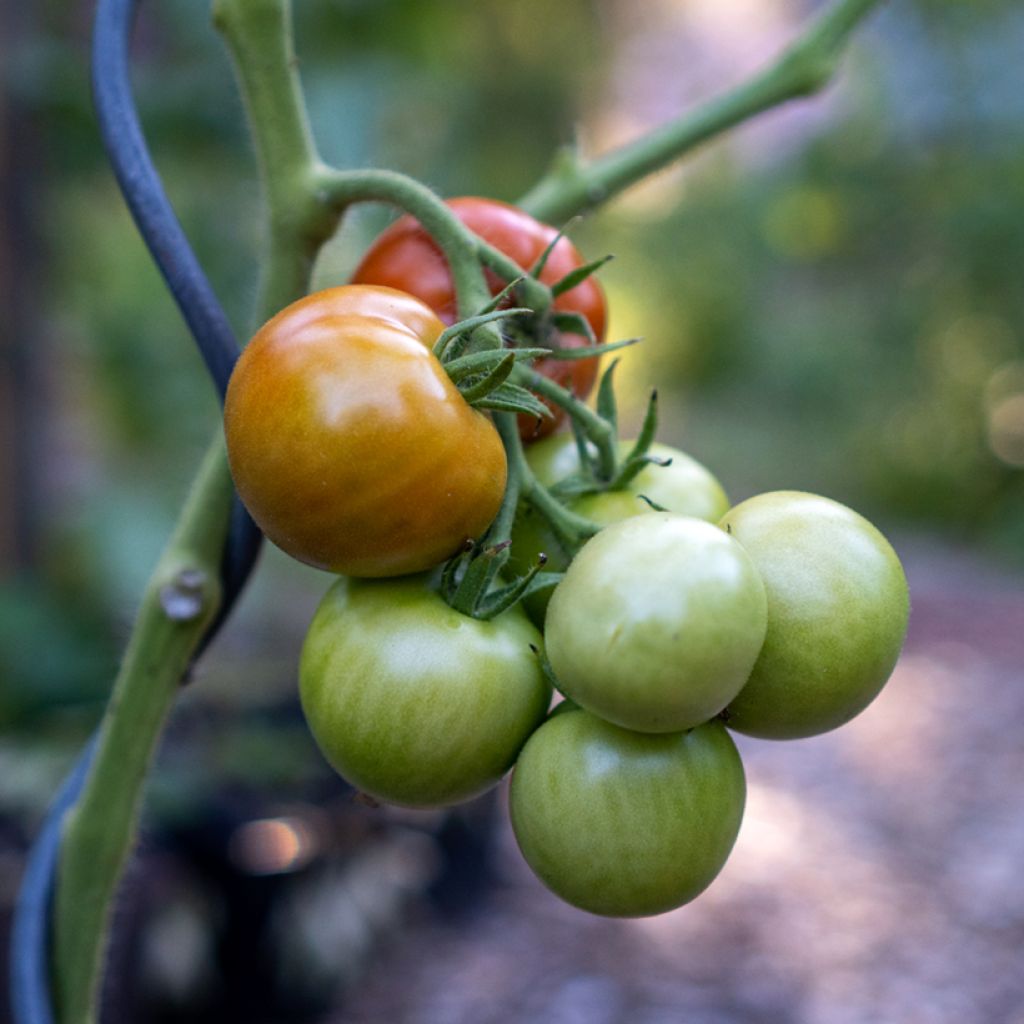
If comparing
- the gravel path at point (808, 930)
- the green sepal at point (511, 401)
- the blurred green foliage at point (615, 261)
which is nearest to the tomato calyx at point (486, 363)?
the green sepal at point (511, 401)

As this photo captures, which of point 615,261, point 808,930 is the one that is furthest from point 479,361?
point 615,261

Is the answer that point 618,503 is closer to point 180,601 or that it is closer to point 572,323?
point 572,323

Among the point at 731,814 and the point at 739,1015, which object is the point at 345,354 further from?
the point at 739,1015

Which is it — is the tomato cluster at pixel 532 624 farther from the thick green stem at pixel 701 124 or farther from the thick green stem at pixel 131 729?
the thick green stem at pixel 701 124

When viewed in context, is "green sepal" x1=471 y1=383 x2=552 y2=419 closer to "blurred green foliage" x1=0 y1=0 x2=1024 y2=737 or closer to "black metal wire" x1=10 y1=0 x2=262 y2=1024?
"black metal wire" x1=10 y1=0 x2=262 y2=1024

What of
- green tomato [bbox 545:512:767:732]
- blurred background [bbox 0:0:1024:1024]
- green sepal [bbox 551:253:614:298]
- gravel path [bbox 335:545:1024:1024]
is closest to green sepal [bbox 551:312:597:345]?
green sepal [bbox 551:253:614:298]

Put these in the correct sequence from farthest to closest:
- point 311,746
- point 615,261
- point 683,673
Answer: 1. point 615,261
2. point 311,746
3. point 683,673
